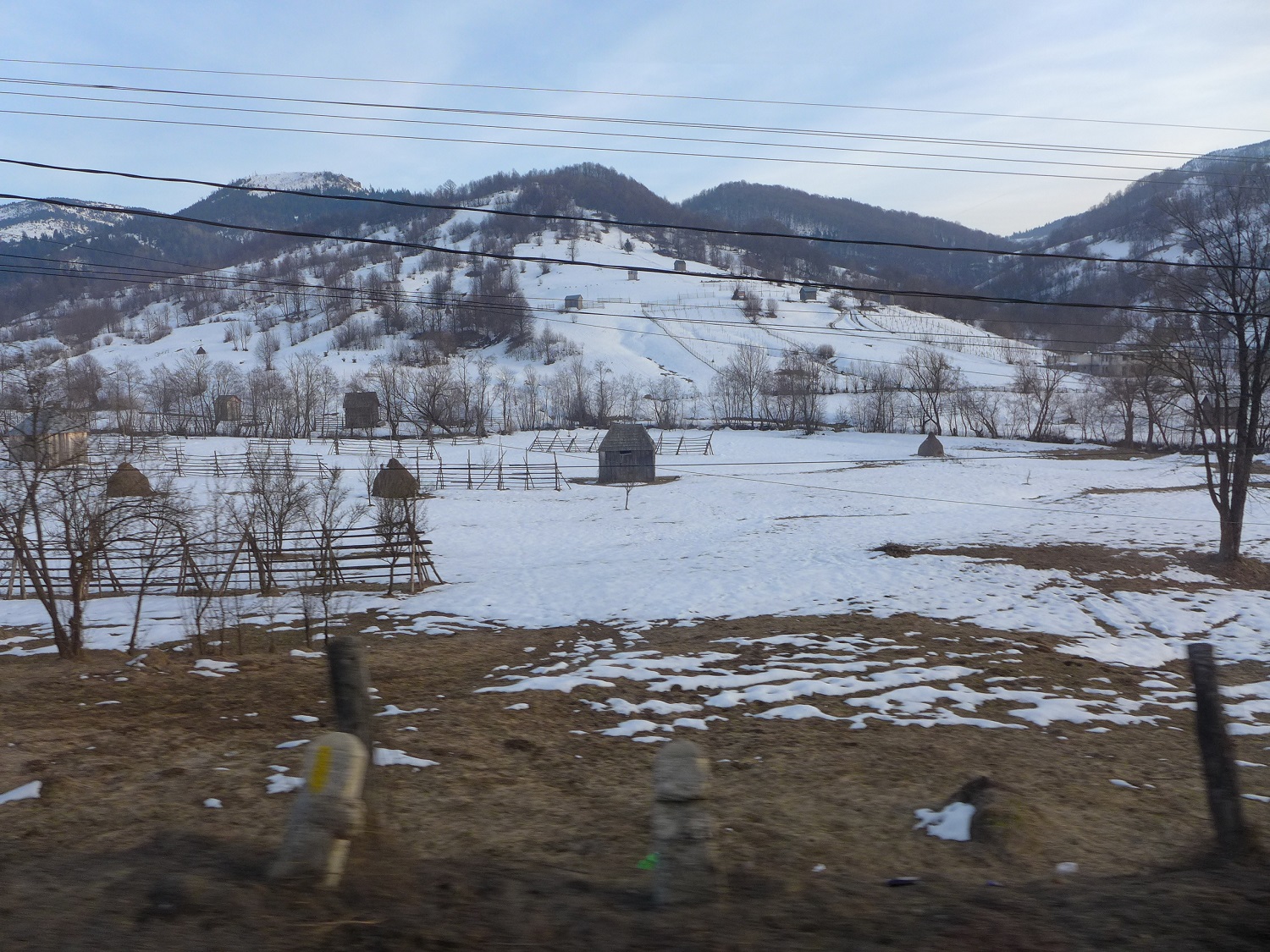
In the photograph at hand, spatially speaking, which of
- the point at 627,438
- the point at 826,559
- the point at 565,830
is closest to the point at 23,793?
the point at 565,830

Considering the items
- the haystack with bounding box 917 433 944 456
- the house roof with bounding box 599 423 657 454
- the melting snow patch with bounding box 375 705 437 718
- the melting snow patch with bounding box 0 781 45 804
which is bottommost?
the melting snow patch with bounding box 375 705 437 718

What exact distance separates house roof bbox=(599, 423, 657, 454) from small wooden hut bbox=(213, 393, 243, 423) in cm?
4539

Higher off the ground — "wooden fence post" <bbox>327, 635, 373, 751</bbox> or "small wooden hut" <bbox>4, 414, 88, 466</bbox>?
"small wooden hut" <bbox>4, 414, 88, 466</bbox>

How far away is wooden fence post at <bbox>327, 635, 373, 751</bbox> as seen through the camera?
4.95 metres

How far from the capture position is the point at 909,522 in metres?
27.3

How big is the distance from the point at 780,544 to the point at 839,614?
28.4 feet

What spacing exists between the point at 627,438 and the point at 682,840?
42148 millimetres

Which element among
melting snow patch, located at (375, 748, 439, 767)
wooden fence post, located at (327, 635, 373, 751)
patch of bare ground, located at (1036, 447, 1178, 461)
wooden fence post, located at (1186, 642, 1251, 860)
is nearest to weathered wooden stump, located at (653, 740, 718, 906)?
wooden fence post, located at (327, 635, 373, 751)

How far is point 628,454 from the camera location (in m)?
45.8

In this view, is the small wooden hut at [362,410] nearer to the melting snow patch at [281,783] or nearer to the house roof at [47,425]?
the house roof at [47,425]

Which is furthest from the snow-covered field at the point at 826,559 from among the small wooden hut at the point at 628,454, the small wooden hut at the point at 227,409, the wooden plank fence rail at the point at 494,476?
the small wooden hut at the point at 227,409

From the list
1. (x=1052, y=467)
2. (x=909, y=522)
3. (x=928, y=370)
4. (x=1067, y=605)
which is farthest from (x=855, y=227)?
(x=1067, y=605)

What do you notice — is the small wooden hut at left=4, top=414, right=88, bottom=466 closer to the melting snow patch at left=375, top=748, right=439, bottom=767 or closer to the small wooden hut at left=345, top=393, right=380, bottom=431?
the melting snow patch at left=375, top=748, right=439, bottom=767

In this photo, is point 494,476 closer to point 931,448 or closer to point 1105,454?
point 931,448
